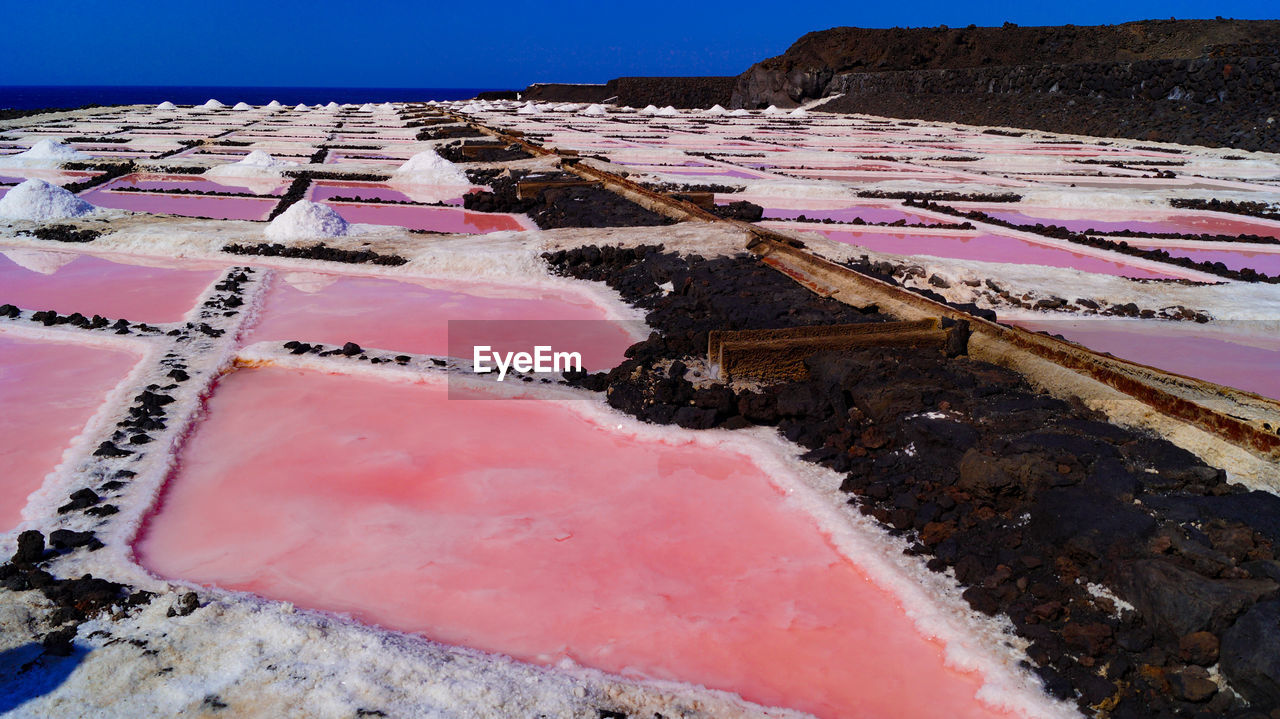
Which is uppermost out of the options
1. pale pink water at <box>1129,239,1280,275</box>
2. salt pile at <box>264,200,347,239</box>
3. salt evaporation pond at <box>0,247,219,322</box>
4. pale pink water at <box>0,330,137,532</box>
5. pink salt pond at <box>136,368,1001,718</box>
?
salt pile at <box>264,200,347,239</box>

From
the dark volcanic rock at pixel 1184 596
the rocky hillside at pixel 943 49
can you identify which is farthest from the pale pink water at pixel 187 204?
the rocky hillside at pixel 943 49

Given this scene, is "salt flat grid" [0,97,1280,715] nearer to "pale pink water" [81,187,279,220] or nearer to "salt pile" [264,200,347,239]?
"pale pink water" [81,187,279,220]

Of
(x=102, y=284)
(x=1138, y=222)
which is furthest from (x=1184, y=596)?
(x=1138, y=222)

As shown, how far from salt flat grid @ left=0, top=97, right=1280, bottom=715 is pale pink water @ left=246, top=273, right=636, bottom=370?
0.08 m

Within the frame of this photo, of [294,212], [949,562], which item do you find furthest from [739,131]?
[949,562]

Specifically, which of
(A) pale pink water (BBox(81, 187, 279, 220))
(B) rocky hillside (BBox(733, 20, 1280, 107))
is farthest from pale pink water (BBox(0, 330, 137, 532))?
(B) rocky hillside (BBox(733, 20, 1280, 107))

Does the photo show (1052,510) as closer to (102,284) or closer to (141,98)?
(102,284)

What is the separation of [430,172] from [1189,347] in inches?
395

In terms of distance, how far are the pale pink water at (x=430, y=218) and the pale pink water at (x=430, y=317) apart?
2.64 metres

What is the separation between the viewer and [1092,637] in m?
2.22

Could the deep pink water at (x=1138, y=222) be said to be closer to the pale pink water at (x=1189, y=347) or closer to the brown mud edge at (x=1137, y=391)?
the pale pink water at (x=1189, y=347)

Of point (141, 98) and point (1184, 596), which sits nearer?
point (1184, 596)

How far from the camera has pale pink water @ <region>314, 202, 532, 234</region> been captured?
9125 mm

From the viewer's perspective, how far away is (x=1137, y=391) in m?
3.34
